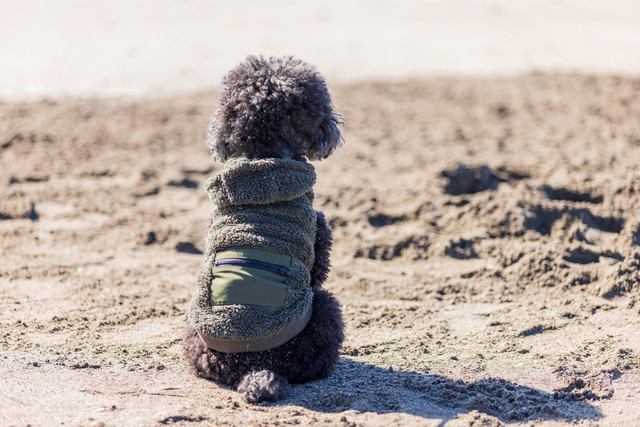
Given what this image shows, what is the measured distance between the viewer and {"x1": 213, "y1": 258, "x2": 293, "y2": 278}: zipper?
14.0ft

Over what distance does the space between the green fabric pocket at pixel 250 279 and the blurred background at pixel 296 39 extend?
6.58m

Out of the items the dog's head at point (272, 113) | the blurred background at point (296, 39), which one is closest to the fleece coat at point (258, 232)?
the dog's head at point (272, 113)

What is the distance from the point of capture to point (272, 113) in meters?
4.41

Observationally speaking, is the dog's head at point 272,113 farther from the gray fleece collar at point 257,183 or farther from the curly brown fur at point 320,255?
the curly brown fur at point 320,255

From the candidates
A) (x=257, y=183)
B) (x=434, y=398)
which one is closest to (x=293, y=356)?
(x=434, y=398)

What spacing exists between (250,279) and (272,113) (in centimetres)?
77

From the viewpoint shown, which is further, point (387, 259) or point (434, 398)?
point (387, 259)

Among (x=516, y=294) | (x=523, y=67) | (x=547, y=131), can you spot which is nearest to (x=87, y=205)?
(x=516, y=294)

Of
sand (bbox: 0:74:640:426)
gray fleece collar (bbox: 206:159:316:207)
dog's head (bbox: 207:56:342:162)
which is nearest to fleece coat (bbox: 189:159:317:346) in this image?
gray fleece collar (bbox: 206:159:316:207)

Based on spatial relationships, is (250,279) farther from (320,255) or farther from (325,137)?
(325,137)

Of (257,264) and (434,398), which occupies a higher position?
(257,264)

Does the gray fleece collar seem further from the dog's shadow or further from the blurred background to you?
the blurred background

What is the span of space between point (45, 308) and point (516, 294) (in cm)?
271

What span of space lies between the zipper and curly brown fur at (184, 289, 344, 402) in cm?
25
